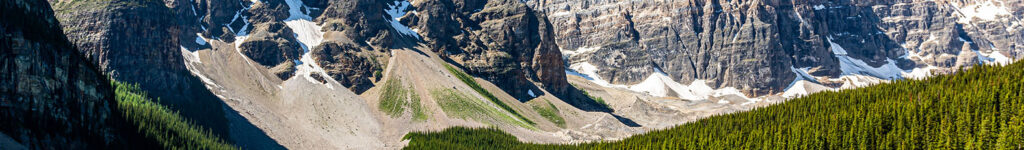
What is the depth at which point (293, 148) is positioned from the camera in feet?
564

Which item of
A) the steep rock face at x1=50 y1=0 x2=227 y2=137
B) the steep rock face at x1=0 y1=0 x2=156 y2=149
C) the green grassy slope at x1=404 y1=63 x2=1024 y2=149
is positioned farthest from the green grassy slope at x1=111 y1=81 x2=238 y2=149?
the green grassy slope at x1=404 y1=63 x2=1024 y2=149

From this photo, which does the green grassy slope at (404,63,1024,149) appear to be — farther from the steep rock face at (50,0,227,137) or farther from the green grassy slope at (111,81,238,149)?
the steep rock face at (50,0,227,137)

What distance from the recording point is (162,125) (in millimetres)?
141625

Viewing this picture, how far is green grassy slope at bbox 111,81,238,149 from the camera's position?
13150 cm

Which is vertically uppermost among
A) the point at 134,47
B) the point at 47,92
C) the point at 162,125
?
the point at 47,92

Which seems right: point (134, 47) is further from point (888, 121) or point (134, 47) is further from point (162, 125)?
point (888, 121)

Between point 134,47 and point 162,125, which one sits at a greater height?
point 134,47

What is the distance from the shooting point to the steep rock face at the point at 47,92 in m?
101

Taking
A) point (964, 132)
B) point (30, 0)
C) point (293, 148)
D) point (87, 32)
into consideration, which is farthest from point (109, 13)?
point (964, 132)

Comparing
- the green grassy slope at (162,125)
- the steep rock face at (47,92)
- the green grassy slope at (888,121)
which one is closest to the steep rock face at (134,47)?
the green grassy slope at (162,125)

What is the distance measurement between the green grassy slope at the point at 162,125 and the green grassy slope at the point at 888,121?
231 ft

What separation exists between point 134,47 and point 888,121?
527 feet

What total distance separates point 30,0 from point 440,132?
93.1m

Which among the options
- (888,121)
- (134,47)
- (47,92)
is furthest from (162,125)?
(888,121)
